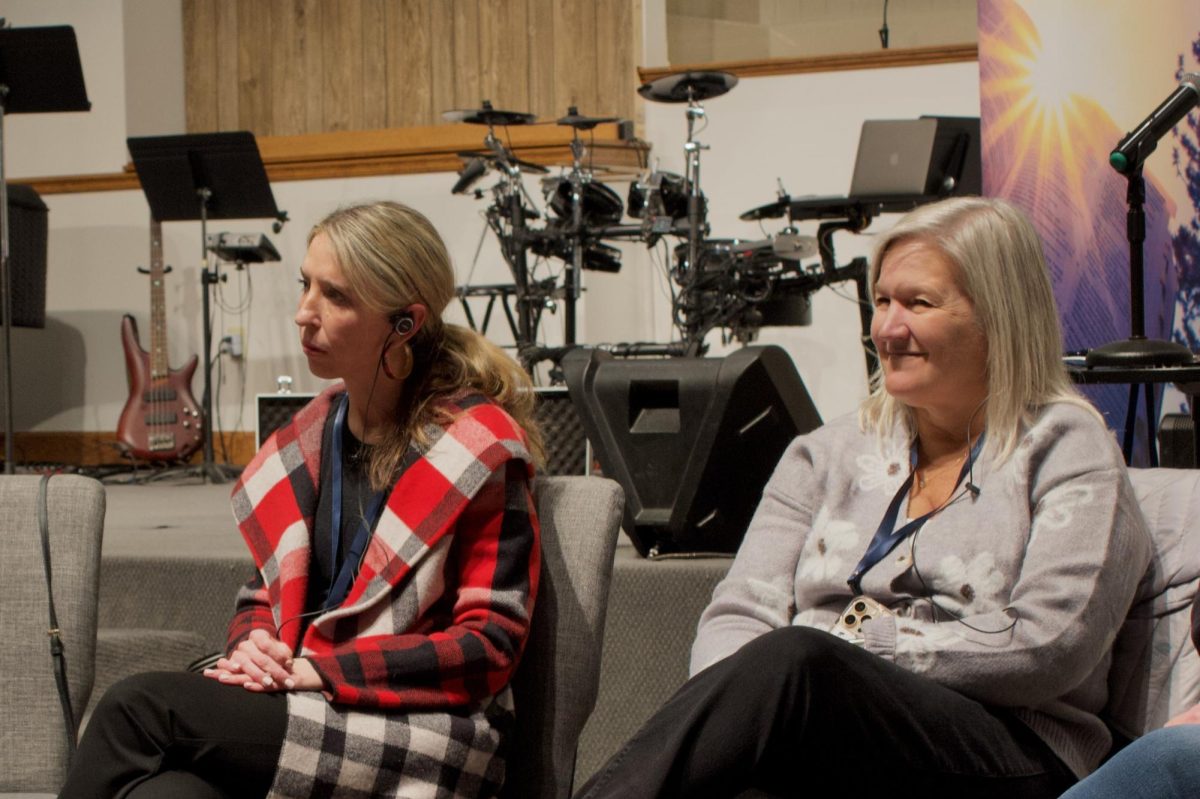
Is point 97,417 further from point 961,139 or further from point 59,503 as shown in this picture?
point 59,503

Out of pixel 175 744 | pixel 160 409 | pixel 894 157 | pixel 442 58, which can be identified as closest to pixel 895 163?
pixel 894 157

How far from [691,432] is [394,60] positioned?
4.80 metres

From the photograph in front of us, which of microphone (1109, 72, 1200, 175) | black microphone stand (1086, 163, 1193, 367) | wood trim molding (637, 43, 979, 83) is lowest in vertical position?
black microphone stand (1086, 163, 1193, 367)

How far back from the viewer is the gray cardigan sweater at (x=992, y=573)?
1556mm

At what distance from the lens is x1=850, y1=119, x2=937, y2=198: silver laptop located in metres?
4.90

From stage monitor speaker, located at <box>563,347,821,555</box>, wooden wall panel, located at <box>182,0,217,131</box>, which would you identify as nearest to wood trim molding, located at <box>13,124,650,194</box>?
wooden wall panel, located at <box>182,0,217,131</box>

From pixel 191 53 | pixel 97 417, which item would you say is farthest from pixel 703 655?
pixel 191 53

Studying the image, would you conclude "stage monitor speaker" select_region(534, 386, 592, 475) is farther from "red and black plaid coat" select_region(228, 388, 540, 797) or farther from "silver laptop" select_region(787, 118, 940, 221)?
"silver laptop" select_region(787, 118, 940, 221)

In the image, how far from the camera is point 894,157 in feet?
→ 16.3

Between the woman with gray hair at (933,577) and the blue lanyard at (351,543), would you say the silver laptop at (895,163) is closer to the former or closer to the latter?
the woman with gray hair at (933,577)

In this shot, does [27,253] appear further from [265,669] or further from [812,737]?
[812,737]

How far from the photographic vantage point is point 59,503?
1.89 m

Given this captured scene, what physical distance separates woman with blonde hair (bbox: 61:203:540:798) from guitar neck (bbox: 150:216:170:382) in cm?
408

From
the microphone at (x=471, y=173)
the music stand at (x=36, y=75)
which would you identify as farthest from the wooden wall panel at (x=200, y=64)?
the music stand at (x=36, y=75)
